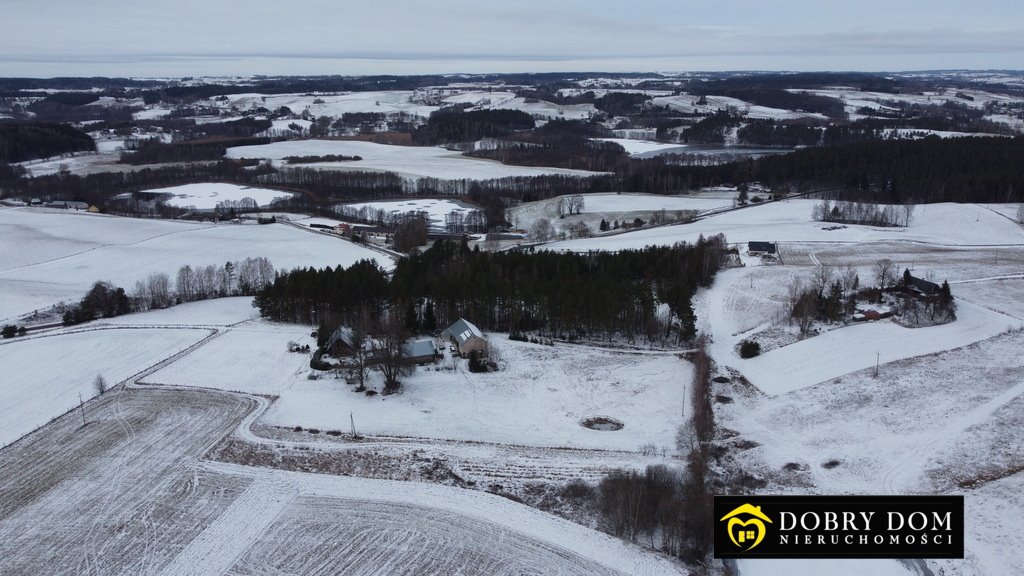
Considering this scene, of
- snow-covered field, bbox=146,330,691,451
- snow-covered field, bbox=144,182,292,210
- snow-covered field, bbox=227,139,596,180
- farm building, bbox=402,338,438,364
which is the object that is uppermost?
snow-covered field, bbox=227,139,596,180

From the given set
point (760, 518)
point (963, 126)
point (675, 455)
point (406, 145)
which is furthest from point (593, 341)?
point (963, 126)

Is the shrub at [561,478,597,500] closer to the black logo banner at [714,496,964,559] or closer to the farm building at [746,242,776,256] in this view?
the black logo banner at [714,496,964,559]

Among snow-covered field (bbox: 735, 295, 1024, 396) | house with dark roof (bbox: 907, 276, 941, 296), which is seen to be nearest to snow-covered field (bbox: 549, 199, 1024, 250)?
house with dark roof (bbox: 907, 276, 941, 296)

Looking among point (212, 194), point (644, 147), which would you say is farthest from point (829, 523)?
point (644, 147)

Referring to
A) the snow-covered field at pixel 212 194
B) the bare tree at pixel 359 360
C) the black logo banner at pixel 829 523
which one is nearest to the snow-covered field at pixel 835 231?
the bare tree at pixel 359 360

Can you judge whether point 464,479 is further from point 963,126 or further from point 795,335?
point 963,126

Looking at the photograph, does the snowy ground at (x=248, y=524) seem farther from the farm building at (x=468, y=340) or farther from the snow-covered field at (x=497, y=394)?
the farm building at (x=468, y=340)

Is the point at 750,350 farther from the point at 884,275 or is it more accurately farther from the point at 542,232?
the point at 542,232
